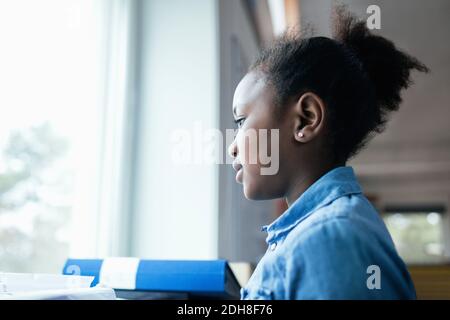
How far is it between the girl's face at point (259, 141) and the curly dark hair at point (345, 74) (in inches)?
0.6

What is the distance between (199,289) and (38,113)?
456mm

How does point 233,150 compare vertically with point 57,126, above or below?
below

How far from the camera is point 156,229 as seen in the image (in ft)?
2.93

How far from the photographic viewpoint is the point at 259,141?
18.5 inches

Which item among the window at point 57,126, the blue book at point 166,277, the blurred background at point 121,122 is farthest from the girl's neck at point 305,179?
the window at point 57,126

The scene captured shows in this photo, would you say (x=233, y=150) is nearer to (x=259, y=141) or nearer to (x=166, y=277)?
(x=259, y=141)

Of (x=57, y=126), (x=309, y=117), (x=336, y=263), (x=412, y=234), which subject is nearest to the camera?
(x=336, y=263)

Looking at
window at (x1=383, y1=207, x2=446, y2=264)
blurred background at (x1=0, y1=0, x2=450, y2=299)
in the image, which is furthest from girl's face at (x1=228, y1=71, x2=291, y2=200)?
blurred background at (x1=0, y1=0, x2=450, y2=299)

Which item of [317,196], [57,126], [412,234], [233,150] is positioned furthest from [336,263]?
[412,234]

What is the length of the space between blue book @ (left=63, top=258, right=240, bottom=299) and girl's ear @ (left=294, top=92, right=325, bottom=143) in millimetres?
233

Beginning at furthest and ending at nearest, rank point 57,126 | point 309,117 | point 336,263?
1. point 57,126
2. point 309,117
3. point 336,263

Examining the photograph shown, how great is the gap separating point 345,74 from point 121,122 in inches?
22.1

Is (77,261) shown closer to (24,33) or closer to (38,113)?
(38,113)

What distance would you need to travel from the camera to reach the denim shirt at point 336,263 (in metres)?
0.34
